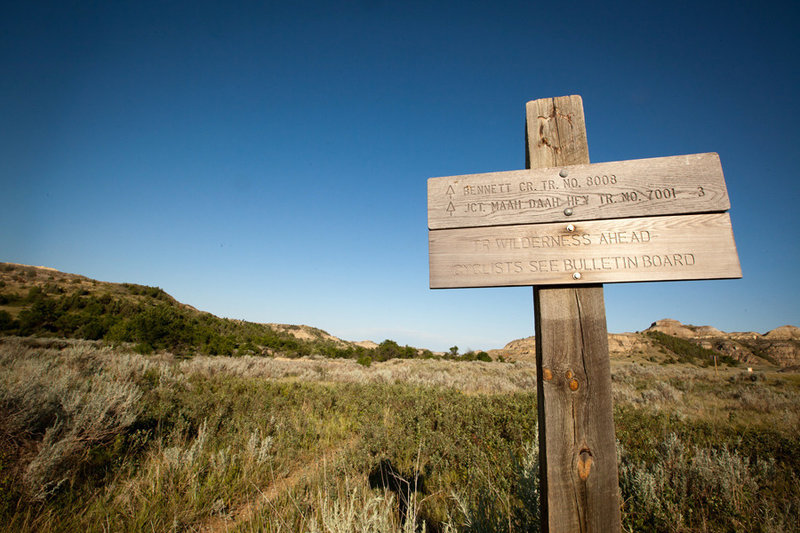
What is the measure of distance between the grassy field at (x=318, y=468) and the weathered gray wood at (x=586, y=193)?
5.26 feet

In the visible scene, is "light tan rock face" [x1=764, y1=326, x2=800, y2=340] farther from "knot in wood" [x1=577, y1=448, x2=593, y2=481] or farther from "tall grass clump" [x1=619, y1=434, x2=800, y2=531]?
"knot in wood" [x1=577, y1=448, x2=593, y2=481]

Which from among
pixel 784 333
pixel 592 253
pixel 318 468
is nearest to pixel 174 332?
pixel 318 468

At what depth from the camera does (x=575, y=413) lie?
157 cm

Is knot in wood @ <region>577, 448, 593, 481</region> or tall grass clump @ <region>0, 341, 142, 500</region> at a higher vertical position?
knot in wood @ <region>577, 448, 593, 481</region>

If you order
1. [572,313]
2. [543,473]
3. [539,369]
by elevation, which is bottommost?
[543,473]

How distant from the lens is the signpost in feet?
5.04

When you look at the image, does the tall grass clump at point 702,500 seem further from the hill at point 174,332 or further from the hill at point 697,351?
the hill at point 697,351

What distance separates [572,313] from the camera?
1676mm

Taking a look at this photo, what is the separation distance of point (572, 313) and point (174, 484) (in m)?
4.28

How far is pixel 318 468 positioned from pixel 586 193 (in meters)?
4.20

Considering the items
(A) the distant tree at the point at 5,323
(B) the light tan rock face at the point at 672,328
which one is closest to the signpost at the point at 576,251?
(A) the distant tree at the point at 5,323

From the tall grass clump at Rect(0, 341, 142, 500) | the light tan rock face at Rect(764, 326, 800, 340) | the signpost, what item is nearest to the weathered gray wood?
the signpost

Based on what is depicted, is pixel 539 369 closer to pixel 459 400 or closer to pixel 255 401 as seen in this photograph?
pixel 459 400

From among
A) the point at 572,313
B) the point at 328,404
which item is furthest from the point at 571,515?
the point at 328,404
